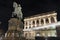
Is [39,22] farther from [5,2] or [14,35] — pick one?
[14,35]

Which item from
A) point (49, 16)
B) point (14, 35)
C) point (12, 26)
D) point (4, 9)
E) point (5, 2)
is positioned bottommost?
point (14, 35)

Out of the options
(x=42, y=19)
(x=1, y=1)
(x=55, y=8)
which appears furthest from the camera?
(x=42, y=19)

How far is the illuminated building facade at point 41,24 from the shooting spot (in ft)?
13.9

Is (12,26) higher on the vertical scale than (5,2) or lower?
lower

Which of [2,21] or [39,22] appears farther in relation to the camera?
[39,22]

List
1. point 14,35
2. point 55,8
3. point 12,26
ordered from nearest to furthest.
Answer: point 14,35
point 12,26
point 55,8

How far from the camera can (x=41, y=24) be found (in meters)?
4.74

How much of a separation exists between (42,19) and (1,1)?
1.78 metres

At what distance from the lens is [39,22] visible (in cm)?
478

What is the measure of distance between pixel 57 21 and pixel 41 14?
689 mm

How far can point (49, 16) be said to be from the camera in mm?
4262

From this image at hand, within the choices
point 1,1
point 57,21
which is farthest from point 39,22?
point 1,1

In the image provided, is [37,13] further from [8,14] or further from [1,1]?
[1,1]

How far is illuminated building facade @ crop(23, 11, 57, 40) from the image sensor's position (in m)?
4.25
